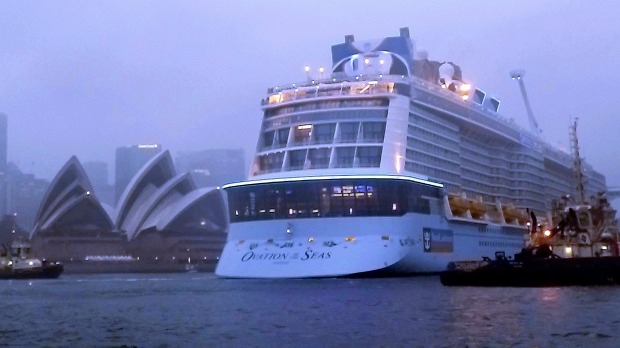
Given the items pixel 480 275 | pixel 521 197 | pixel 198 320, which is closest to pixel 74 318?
pixel 198 320

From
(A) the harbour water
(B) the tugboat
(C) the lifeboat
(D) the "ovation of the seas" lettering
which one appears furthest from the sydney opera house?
(A) the harbour water

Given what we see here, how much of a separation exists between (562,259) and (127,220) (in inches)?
2167

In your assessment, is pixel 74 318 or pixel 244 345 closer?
pixel 244 345

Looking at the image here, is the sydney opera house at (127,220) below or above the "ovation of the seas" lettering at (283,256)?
above

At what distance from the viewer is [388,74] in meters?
47.2

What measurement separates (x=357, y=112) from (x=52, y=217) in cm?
4635

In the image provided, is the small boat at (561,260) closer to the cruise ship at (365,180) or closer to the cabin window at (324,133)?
the cruise ship at (365,180)

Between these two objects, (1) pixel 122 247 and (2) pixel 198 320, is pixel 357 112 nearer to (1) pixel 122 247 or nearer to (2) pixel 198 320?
(2) pixel 198 320

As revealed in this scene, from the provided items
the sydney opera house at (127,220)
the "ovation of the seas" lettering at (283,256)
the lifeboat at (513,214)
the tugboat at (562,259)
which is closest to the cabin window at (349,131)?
the "ovation of the seas" lettering at (283,256)

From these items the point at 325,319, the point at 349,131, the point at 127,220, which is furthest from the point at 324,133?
the point at 127,220

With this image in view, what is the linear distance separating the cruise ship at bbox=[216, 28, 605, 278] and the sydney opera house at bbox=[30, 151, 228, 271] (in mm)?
34643

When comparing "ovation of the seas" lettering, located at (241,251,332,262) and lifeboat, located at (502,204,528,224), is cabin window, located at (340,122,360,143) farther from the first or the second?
lifeboat, located at (502,204,528,224)

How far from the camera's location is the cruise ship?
39188 millimetres

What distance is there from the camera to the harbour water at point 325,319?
1609 cm
